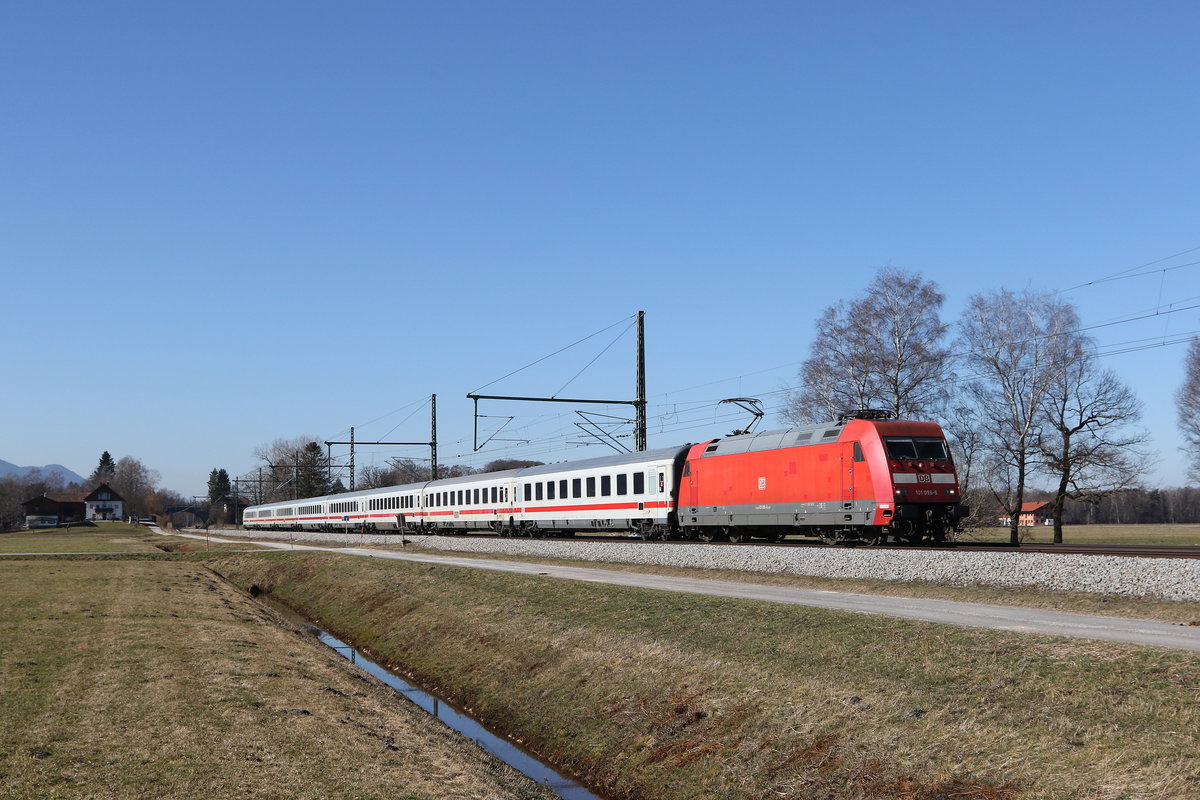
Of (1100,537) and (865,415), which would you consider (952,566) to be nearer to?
(865,415)

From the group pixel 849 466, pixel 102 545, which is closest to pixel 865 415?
pixel 849 466

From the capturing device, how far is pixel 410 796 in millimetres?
10070

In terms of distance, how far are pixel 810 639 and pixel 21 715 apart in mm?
10892

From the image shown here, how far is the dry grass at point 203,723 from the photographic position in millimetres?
9844

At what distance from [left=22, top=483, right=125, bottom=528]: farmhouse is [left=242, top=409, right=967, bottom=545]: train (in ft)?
498

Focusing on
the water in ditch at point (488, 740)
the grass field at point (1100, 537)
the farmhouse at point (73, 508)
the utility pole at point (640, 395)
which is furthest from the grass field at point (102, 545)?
the farmhouse at point (73, 508)

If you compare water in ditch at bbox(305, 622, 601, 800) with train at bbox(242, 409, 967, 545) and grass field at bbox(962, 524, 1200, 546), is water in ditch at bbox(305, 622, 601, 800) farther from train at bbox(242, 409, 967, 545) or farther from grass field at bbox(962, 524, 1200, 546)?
grass field at bbox(962, 524, 1200, 546)

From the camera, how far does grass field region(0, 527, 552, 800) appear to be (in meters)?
9.84

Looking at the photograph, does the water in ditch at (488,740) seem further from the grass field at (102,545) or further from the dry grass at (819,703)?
the grass field at (102,545)

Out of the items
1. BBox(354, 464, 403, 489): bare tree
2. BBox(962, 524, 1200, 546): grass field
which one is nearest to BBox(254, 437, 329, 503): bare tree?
BBox(354, 464, 403, 489): bare tree

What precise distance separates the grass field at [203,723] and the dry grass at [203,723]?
0.03m

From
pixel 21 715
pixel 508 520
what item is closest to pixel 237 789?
pixel 21 715

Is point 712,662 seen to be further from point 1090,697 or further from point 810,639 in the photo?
point 1090,697

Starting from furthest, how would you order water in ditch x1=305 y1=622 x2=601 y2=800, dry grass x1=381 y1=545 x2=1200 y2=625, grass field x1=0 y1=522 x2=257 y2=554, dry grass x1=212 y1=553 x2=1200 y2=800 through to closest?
grass field x1=0 y1=522 x2=257 y2=554, dry grass x1=381 y1=545 x2=1200 y2=625, water in ditch x1=305 y1=622 x2=601 y2=800, dry grass x1=212 y1=553 x2=1200 y2=800
